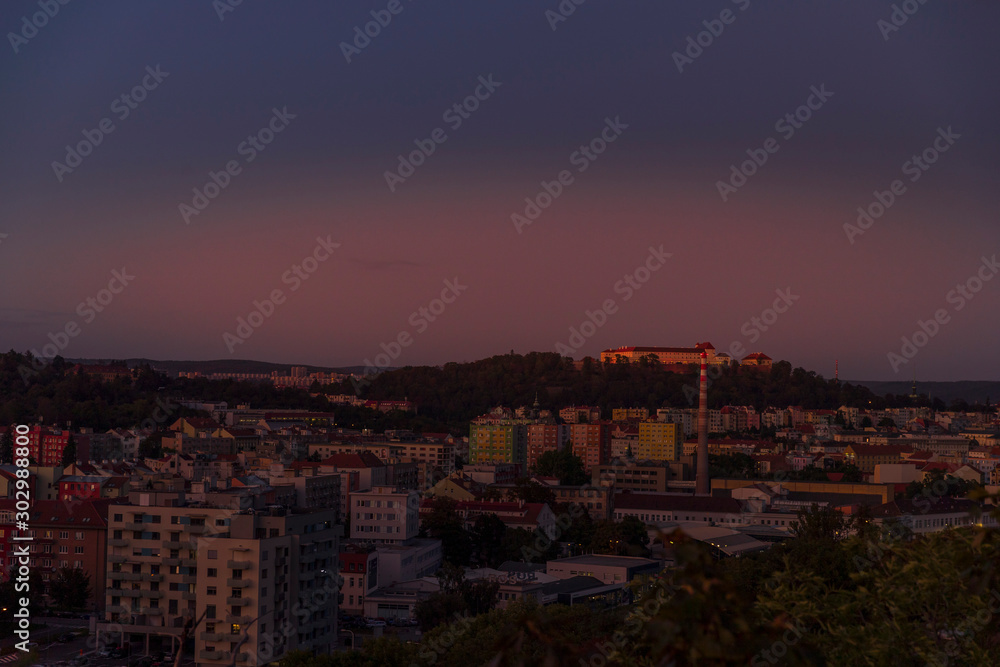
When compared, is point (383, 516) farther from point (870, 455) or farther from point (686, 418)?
point (686, 418)

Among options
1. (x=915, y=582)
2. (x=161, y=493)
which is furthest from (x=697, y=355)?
(x=915, y=582)

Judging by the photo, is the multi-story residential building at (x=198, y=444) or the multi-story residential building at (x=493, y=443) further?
the multi-story residential building at (x=493, y=443)

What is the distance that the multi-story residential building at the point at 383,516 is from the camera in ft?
46.8

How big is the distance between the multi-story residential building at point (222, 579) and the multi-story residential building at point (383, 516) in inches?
185

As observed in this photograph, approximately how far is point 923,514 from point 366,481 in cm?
863

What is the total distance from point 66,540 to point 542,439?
19216 mm

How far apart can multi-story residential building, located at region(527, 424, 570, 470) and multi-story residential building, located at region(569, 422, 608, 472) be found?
0.58 m

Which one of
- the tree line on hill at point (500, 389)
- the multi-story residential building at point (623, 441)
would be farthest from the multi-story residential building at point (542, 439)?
the tree line on hill at point (500, 389)

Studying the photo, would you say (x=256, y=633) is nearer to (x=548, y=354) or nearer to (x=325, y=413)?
(x=325, y=413)

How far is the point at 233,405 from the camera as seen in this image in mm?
38250

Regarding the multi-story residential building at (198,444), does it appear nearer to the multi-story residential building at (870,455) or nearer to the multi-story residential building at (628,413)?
the multi-story residential building at (870,455)

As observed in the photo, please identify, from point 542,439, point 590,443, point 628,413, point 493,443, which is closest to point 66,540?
point 493,443

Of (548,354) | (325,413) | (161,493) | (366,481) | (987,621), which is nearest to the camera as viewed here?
(987,621)

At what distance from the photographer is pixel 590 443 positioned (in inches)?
1206
